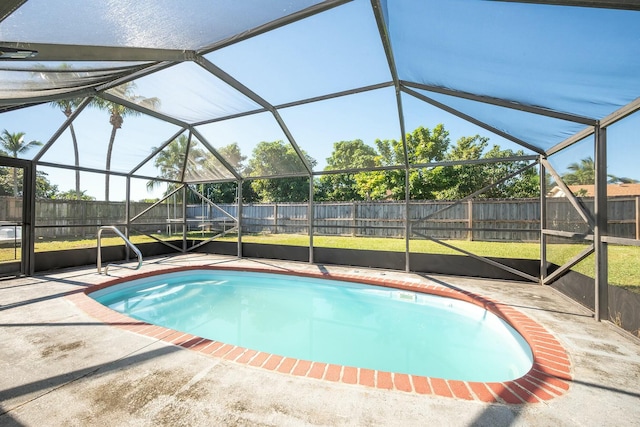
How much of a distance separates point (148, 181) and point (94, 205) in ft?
6.55

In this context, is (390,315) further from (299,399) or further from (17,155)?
(17,155)

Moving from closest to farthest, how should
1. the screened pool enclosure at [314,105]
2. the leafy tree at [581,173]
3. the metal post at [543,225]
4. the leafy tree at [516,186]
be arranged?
the screened pool enclosure at [314,105], the leafy tree at [581,173], the metal post at [543,225], the leafy tree at [516,186]

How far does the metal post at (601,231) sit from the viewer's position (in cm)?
313

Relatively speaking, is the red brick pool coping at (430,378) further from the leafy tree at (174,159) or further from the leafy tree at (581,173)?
→ the leafy tree at (174,159)

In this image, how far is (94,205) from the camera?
8516 millimetres

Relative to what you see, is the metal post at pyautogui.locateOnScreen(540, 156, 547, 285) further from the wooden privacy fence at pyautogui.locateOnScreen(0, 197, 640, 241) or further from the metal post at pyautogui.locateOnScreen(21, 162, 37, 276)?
the metal post at pyautogui.locateOnScreen(21, 162, 37, 276)

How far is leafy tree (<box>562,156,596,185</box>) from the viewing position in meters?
3.42

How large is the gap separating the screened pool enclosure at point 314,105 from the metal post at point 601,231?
15 mm

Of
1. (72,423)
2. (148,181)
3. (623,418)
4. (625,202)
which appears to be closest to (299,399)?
(72,423)

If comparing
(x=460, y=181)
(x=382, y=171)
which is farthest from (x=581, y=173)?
(x=460, y=181)

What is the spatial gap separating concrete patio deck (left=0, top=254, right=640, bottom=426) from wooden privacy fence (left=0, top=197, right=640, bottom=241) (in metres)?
1.66

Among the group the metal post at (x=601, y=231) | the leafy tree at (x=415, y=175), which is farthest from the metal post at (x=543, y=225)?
the leafy tree at (x=415, y=175)

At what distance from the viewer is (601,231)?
3.16 metres

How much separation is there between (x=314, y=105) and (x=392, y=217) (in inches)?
252
